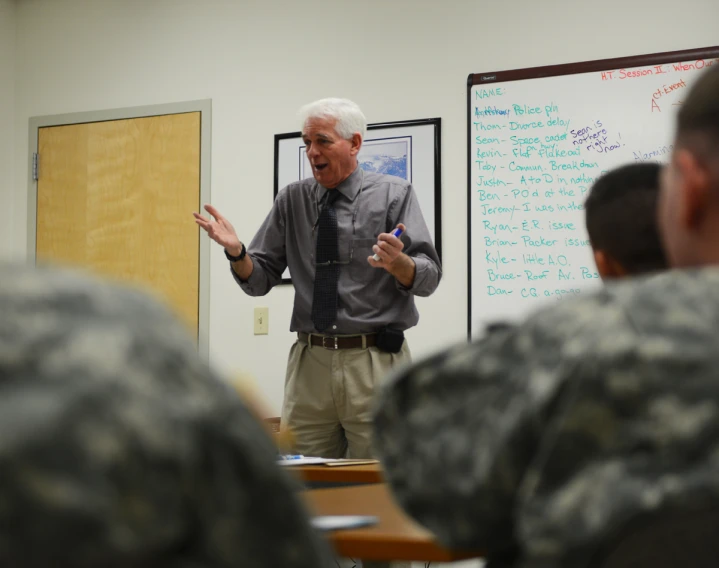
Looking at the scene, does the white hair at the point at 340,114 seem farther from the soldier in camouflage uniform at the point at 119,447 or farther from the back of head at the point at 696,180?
the soldier in camouflage uniform at the point at 119,447

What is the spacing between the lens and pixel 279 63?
13.3 feet

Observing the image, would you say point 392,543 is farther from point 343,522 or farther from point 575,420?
point 575,420

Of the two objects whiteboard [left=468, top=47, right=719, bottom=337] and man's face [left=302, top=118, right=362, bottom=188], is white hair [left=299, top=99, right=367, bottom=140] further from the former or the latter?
whiteboard [left=468, top=47, right=719, bottom=337]

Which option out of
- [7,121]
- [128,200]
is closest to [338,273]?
[128,200]

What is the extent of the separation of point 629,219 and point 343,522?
22.8 inches

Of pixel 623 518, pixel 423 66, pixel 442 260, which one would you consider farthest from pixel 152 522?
pixel 423 66

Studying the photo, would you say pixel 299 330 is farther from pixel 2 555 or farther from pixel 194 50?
pixel 2 555

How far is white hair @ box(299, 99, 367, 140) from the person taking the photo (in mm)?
3143

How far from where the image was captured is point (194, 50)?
4.25 m

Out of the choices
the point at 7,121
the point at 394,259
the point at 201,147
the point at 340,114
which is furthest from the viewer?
the point at 7,121

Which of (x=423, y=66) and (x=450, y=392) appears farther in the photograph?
(x=423, y=66)

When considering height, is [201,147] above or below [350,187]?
above

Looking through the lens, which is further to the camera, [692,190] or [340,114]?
[340,114]

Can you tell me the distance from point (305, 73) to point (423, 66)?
1.92 feet
